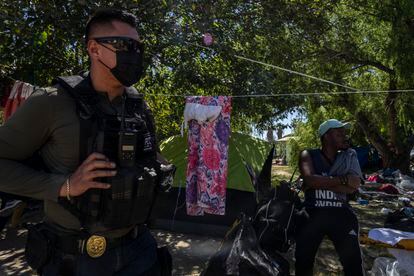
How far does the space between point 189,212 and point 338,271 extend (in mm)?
2024

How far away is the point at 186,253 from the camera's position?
17.4ft

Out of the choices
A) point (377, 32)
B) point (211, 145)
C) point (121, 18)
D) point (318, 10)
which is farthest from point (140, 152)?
point (377, 32)

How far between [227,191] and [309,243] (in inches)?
109

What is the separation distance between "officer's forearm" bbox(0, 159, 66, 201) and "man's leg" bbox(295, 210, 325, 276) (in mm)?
2397

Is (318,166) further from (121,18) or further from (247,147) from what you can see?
(247,147)

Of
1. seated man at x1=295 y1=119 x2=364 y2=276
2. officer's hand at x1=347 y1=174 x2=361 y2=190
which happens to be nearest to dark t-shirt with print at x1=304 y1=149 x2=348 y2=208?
seated man at x1=295 y1=119 x2=364 y2=276

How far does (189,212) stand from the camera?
556 centimetres

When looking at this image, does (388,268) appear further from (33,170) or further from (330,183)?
(33,170)

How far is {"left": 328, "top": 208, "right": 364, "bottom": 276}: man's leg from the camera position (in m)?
3.26

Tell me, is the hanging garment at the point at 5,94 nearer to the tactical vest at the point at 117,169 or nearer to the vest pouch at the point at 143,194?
the tactical vest at the point at 117,169

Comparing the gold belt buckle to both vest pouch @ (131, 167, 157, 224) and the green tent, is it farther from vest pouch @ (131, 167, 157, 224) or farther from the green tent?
the green tent

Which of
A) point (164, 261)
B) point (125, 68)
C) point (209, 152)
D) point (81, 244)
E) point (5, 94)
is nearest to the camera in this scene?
point (81, 244)

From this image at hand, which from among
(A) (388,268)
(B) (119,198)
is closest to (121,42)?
(B) (119,198)

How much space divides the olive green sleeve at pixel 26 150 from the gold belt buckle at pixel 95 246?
228mm
